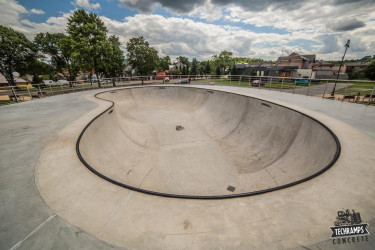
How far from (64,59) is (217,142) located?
42.1 meters

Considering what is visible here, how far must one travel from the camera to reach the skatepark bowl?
15.4 feet

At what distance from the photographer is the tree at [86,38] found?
22.0 m

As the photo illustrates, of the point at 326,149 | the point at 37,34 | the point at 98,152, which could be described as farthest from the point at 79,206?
the point at 37,34

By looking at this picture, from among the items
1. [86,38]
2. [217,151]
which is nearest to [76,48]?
[86,38]

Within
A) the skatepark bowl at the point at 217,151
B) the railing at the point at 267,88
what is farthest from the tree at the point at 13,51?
the skatepark bowl at the point at 217,151

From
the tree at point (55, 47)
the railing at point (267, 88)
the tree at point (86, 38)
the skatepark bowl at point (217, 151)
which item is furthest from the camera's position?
the tree at point (55, 47)

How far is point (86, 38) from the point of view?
74.1 feet

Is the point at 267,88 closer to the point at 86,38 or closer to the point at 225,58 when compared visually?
the point at 86,38

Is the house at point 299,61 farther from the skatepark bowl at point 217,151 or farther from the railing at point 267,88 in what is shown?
the skatepark bowl at point 217,151

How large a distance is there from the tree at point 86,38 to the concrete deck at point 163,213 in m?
25.0

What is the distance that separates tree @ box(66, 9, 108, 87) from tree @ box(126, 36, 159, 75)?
434 inches

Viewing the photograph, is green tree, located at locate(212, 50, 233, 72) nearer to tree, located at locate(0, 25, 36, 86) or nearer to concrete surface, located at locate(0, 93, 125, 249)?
tree, located at locate(0, 25, 36, 86)

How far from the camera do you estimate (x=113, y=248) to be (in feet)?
6.12

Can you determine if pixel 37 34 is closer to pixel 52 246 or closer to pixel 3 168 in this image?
pixel 3 168
